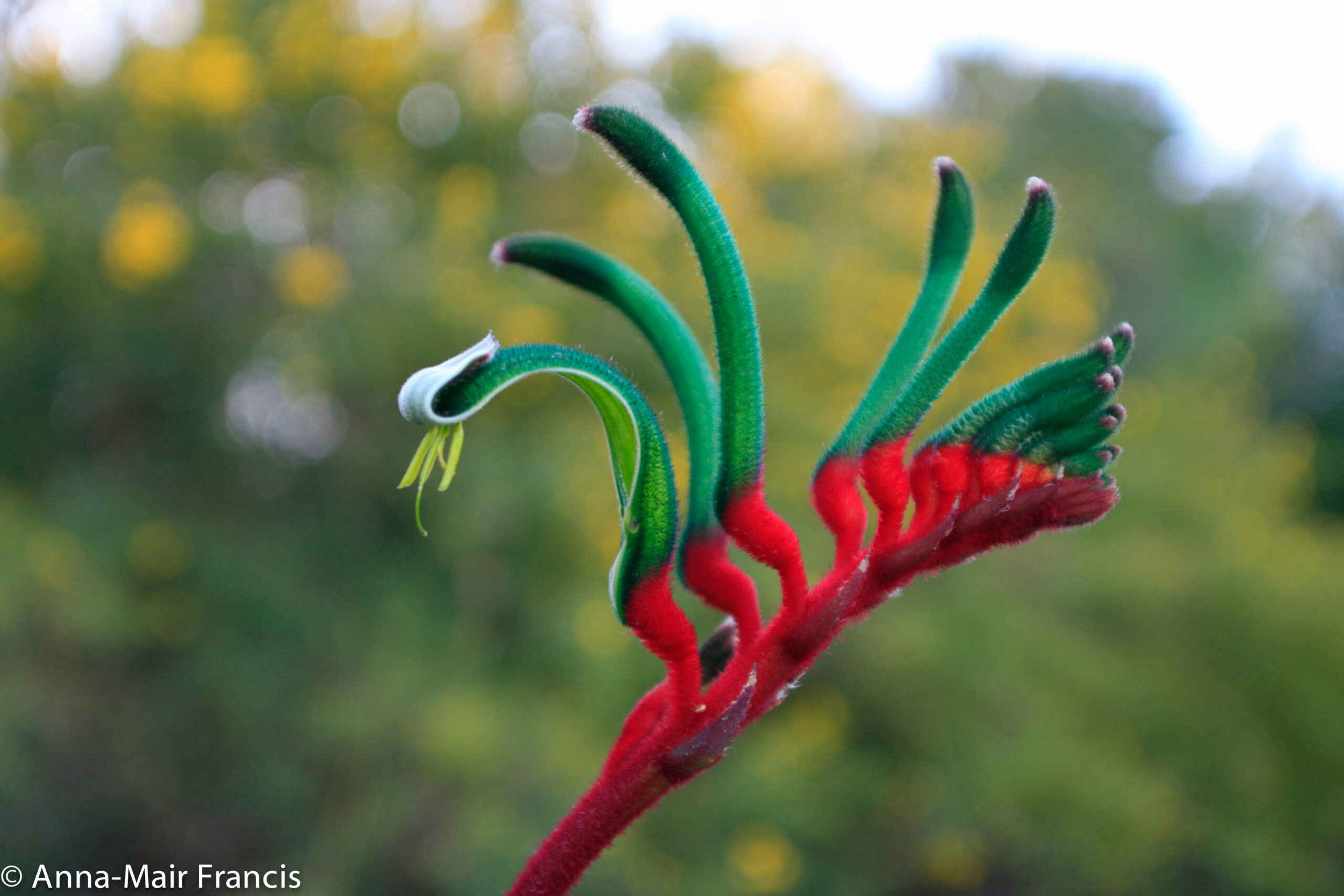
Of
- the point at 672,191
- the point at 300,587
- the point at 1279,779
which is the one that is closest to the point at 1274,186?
the point at 1279,779

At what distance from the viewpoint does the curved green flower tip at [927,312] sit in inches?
27.7

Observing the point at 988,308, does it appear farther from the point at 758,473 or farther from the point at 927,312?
the point at 758,473

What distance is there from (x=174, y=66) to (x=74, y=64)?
2.31 ft

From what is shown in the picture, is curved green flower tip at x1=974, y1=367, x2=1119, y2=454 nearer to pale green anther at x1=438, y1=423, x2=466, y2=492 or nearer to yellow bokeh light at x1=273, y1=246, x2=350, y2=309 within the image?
pale green anther at x1=438, y1=423, x2=466, y2=492

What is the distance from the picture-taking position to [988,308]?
670 millimetres

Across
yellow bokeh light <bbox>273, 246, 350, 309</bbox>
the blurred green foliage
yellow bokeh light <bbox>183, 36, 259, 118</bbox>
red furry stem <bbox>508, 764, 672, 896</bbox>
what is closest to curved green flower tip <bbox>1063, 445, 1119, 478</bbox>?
red furry stem <bbox>508, 764, 672, 896</bbox>

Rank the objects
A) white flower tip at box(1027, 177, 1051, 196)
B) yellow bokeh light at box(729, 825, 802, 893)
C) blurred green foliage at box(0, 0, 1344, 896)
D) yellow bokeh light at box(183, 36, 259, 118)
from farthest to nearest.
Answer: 1. yellow bokeh light at box(183, 36, 259, 118)
2. blurred green foliage at box(0, 0, 1344, 896)
3. yellow bokeh light at box(729, 825, 802, 893)
4. white flower tip at box(1027, 177, 1051, 196)

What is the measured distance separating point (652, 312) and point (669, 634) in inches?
9.7

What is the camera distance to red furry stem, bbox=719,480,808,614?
672 mm

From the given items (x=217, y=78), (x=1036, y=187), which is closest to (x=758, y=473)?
(x=1036, y=187)

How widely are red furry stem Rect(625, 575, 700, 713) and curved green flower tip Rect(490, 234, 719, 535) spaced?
64 mm

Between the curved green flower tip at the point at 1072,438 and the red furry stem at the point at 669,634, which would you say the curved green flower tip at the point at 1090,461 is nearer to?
the curved green flower tip at the point at 1072,438

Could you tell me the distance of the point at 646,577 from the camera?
2.12 feet

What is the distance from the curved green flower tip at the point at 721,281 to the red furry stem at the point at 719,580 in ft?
0.13
